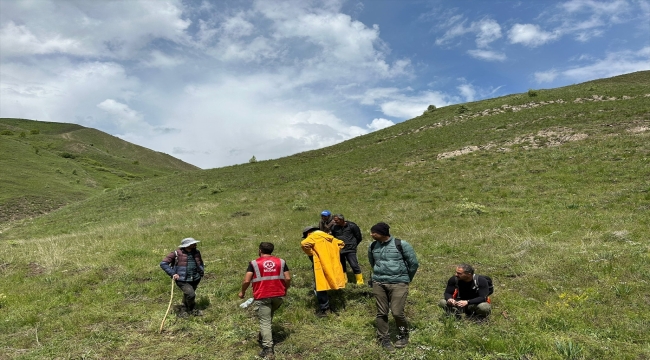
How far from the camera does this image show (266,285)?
6.63m

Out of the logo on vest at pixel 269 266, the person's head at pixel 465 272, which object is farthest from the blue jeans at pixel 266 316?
the person's head at pixel 465 272

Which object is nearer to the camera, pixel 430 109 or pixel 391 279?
pixel 391 279

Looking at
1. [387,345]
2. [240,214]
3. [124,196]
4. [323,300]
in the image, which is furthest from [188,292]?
[124,196]

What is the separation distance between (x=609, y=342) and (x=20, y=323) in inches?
481

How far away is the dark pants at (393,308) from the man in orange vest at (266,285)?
1.90m

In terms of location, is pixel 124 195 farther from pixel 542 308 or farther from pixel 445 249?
pixel 542 308

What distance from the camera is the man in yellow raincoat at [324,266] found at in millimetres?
7707

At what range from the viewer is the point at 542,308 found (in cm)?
712

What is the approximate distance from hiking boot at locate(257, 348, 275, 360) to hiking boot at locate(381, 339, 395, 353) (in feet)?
6.66

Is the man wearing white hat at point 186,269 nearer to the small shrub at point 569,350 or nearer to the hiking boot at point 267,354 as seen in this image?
the hiking boot at point 267,354

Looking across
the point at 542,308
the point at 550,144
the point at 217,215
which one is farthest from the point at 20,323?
the point at 550,144

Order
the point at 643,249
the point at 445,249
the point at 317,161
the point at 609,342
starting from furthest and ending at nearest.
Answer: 1. the point at 317,161
2. the point at 445,249
3. the point at 643,249
4. the point at 609,342

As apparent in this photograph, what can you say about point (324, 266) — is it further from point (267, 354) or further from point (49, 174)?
point (49, 174)

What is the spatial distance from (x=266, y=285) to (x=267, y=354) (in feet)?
3.97
